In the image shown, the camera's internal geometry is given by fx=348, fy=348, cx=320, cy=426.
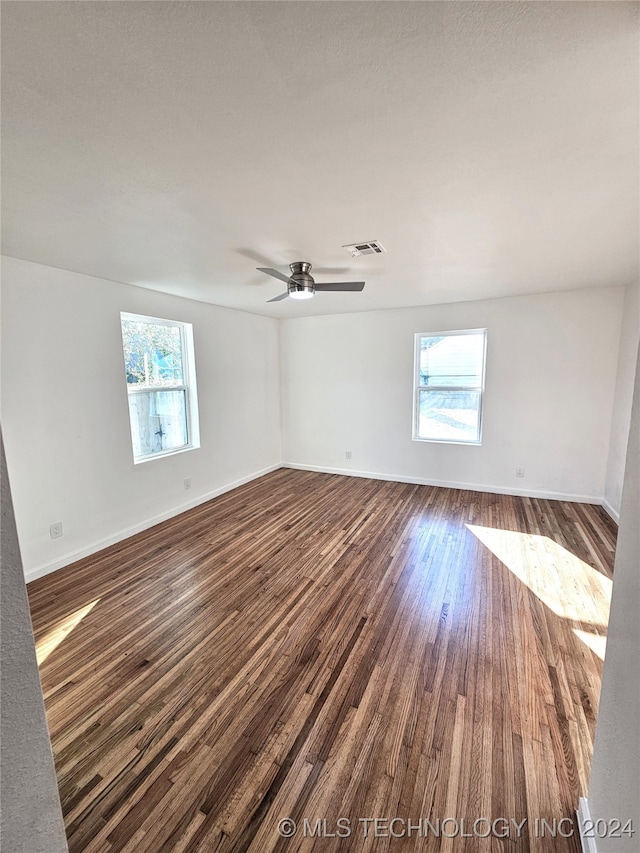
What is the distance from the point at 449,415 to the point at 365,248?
298 centimetres

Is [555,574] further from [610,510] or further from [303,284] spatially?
[303,284]

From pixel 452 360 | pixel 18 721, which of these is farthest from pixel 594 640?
pixel 452 360

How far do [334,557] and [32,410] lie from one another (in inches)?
107

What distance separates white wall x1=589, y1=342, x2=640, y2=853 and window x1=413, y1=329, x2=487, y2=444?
3.73m

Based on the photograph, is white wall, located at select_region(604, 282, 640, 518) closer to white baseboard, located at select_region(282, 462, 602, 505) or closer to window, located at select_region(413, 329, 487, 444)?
white baseboard, located at select_region(282, 462, 602, 505)

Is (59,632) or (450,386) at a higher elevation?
(450,386)

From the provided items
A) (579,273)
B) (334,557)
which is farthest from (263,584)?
(579,273)

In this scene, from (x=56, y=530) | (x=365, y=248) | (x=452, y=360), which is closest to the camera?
(x=365, y=248)

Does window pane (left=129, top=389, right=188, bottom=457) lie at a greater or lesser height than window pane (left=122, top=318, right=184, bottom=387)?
lesser

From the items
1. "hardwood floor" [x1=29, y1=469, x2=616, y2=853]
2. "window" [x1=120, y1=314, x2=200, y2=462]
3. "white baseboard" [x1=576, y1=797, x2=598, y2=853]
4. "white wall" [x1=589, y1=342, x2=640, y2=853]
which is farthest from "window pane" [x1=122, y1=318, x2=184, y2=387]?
"white baseboard" [x1=576, y1=797, x2=598, y2=853]

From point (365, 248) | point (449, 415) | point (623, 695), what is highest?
point (365, 248)

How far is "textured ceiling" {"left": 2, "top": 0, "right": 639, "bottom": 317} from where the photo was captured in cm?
94

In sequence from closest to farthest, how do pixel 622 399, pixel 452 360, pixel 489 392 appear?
pixel 622 399, pixel 489 392, pixel 452 360

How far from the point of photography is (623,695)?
0.99 m
